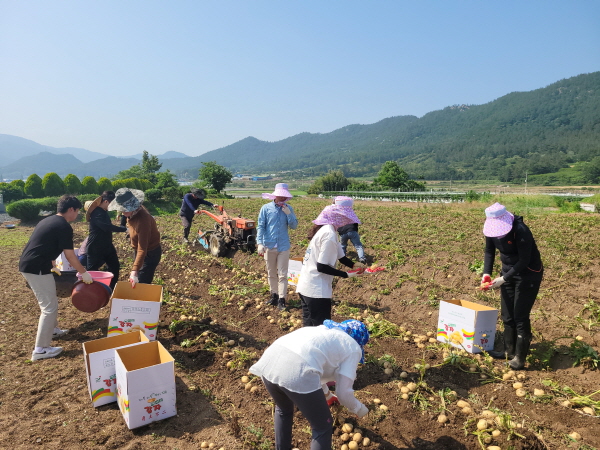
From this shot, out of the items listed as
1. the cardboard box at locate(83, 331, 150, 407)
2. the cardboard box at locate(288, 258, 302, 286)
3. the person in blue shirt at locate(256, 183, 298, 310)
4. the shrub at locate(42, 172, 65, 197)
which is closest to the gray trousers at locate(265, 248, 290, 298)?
the person in blue shirt at locate(256, 183, 298, 310)

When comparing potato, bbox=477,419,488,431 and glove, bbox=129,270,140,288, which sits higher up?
glove, bbox=129,270,140,288

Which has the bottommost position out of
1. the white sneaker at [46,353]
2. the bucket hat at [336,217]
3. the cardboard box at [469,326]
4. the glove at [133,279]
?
the white sneaker at [46,353]

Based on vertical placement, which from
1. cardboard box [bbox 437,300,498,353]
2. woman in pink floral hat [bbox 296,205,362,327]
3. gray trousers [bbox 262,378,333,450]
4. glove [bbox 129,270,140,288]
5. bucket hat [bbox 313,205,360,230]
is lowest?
cardboard box [bbox 437,300,498,353]

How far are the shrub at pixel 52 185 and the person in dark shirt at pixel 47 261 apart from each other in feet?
68.5

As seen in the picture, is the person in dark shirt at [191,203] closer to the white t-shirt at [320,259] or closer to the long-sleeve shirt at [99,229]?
the long-sleeve shirt at [99,229]

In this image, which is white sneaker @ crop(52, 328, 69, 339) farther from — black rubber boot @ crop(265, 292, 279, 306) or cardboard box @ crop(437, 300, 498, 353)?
cardboard box @ crop(437, 300, 498, 353)

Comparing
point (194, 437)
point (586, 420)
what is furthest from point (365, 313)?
point (194, 437)

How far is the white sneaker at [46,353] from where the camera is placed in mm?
4562

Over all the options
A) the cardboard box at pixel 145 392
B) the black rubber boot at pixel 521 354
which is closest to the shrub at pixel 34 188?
the cardboard box at pixel 145 392

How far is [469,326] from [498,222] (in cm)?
138

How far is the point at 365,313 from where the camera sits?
236 inches

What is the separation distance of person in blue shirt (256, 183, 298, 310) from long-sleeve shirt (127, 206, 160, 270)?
5.25ft

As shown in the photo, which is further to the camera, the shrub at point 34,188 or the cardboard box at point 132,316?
the shrub at point 34,188

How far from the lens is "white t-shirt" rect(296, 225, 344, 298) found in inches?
146
